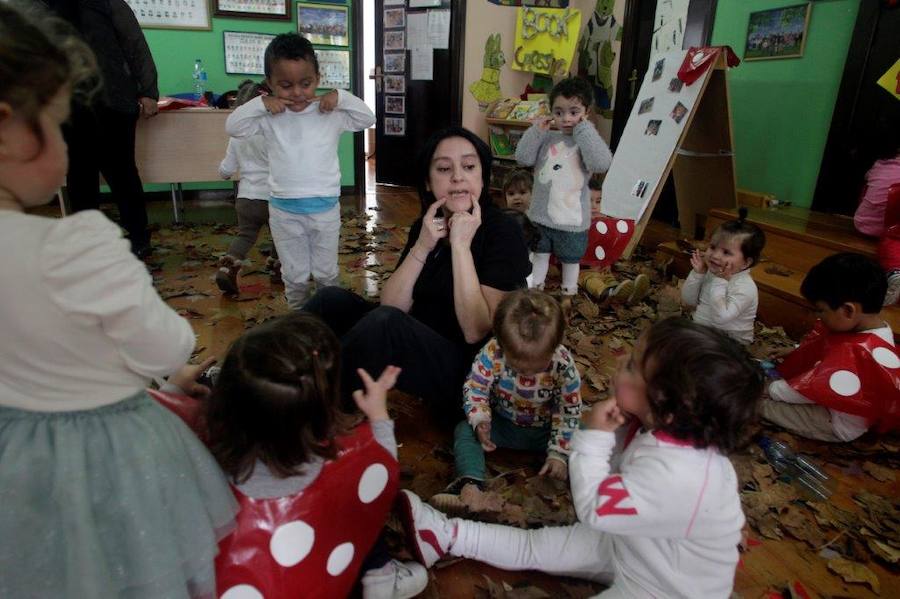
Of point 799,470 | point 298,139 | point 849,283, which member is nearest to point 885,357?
point 849,283

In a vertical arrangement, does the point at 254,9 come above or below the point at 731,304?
above

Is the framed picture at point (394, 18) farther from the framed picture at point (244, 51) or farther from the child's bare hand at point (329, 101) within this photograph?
the child's bare hand at point (329, 101)

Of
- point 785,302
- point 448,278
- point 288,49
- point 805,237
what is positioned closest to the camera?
point 448,278

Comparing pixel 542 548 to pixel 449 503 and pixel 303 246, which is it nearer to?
pixel 449 503

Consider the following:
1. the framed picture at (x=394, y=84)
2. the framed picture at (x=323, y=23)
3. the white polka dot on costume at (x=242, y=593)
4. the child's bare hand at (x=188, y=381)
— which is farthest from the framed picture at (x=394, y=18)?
the white polka dot on costume at (x=242, y=593)

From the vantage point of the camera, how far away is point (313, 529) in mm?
1126

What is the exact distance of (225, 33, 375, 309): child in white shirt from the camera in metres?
2.58

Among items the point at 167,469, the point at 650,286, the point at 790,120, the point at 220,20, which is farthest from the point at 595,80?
the point at 167,469

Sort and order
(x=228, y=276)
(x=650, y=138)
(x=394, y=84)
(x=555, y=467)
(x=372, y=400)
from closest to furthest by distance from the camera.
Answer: (x=372, y=400) < (x=555, y=467) < (x=228, y=276) < (x=650, y=138) < (x=394, y=84)

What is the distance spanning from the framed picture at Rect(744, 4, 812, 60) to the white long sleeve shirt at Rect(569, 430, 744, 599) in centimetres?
427

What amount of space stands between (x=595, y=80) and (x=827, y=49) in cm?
280

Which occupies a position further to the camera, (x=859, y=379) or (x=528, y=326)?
(x=859, y=379)

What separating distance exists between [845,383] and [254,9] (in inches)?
236

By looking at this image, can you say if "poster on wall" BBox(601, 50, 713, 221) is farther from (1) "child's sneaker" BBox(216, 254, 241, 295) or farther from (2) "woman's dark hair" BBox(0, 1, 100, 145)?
(2) "woman's dark hair" BBox(0, 1, 100, 145)
